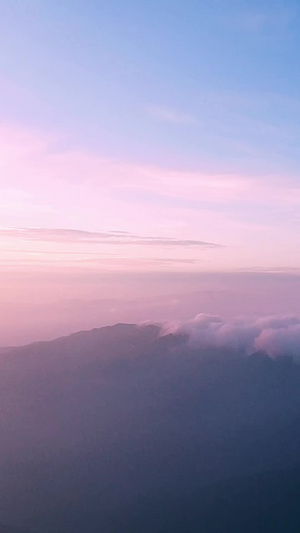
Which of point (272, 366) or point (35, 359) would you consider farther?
point (272, 366)

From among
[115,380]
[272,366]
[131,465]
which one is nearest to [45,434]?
[131,465]

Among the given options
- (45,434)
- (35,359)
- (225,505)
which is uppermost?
(35,359)

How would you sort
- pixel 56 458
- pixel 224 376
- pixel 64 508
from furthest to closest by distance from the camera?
pixel 224 376, pixel 56 458, pixel 64 508

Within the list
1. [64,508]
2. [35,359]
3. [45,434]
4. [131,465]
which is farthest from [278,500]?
[35,359]

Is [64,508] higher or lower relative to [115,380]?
lower

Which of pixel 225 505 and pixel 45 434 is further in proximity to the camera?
pixel 45 434

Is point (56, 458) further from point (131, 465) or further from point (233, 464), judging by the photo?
point (233, 464)

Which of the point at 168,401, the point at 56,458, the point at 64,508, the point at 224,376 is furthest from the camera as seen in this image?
the point at 224,376

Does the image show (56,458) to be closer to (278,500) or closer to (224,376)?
(278,500)

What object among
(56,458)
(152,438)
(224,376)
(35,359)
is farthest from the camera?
(224,376)
